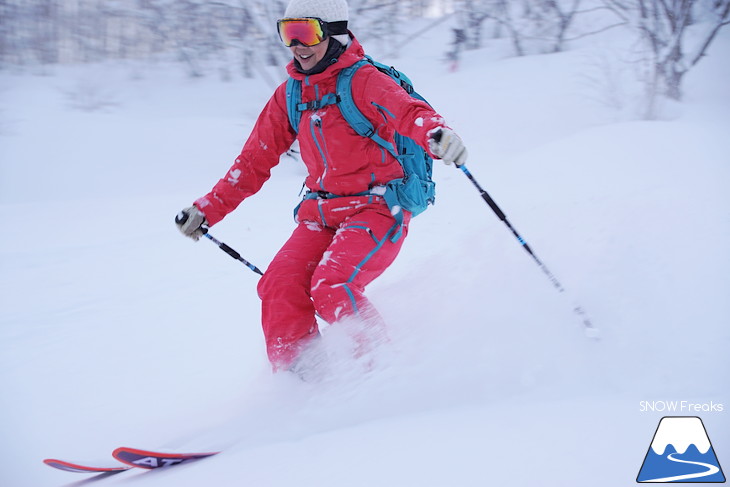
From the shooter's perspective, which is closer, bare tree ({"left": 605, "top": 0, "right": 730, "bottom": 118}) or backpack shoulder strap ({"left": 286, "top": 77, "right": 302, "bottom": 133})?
backpack shoulder strap ({"left": 286, "top": 77, "right": 302, "bottom": 133})

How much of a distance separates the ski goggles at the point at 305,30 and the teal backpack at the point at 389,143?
19 centimetres

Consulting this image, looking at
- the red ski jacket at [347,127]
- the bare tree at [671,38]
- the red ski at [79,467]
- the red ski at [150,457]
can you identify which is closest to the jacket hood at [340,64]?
the red ski jacket at [347,127]

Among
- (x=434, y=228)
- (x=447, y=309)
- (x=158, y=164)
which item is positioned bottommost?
(x=158, y=164)

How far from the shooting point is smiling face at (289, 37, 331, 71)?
2656 millimetres

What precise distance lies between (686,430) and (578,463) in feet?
1.63

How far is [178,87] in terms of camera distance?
14344mm

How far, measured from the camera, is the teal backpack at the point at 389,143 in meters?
2.65

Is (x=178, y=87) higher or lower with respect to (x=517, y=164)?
lower

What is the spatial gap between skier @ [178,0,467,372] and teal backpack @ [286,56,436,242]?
27mm

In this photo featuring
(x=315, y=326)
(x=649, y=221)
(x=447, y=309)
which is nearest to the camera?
(x=315, y=326)

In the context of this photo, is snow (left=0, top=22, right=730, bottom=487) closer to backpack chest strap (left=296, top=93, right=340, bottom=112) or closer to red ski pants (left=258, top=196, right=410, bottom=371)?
red ski pants (left=258, top=196, right=410, bottom=371)

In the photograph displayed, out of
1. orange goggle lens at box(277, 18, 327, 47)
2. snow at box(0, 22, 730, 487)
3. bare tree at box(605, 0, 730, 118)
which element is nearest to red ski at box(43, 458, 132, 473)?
snow at box(0, 22, 730, 487)

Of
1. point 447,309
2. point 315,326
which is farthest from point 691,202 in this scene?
point 315,326

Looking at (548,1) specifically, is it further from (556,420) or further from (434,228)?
(556,420)
